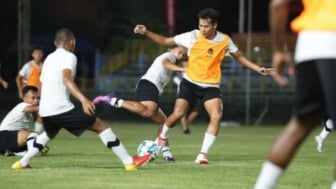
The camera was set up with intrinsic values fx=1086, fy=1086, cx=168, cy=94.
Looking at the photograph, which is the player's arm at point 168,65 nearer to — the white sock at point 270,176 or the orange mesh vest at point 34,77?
the orange mesh vest at point 34,77

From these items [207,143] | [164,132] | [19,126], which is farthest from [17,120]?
[207,143]

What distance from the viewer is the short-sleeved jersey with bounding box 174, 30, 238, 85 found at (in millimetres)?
15672

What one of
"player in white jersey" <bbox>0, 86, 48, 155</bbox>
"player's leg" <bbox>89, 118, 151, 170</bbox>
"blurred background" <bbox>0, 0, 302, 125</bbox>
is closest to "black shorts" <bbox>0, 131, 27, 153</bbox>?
"player in white jersey" <bbox>0, 86, 48, 155</bbox>

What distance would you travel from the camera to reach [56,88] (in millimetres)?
13141

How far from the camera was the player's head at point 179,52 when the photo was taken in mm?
16953

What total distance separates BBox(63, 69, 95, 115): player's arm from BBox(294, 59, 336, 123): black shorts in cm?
428

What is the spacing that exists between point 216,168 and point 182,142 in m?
Result: 7.98

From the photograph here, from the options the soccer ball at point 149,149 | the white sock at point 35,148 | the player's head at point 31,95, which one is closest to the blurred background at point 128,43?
the player's head at point 31,95

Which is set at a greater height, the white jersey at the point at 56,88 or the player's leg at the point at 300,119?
the player's leg at the point at 300,119

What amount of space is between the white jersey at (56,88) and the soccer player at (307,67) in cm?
491

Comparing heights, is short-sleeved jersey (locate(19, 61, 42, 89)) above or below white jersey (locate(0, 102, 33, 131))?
below

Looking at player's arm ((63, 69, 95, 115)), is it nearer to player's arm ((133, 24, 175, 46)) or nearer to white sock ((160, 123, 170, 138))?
player's arm ((133, 24, 175, 46))

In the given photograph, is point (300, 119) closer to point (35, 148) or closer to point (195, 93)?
point (35, 148)

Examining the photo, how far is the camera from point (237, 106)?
116 ft
